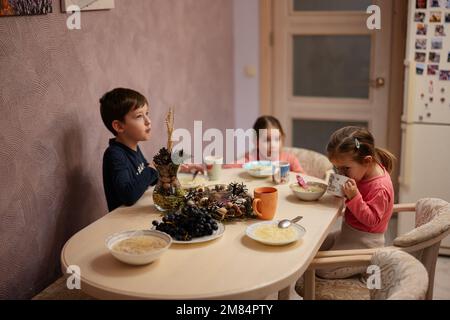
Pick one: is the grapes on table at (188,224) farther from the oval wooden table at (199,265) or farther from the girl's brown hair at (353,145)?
the girl's brown hair at (353,145)

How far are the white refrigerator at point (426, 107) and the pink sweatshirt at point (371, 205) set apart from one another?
1.30m

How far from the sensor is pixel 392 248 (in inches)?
86.4

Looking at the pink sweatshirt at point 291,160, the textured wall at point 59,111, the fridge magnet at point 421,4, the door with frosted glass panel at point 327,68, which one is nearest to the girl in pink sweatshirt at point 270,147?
the pink sweatshirt at point 291,160

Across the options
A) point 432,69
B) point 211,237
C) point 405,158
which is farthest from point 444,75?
point 211,237

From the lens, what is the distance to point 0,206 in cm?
221

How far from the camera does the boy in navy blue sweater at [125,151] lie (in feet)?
8.09

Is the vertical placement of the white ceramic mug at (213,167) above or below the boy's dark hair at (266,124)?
below

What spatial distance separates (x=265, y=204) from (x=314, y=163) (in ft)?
3.62

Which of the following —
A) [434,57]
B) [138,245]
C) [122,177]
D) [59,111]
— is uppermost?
[434,57]

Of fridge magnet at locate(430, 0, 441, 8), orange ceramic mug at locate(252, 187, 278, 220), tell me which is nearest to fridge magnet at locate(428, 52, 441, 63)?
fridge magnet at locate(430, 0, 441, 8)

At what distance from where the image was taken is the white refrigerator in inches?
139

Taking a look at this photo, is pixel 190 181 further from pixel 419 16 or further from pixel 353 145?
pixel 419 16

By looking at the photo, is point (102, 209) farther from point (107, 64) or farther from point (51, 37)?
point (51, 37)

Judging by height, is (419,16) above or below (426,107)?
above
